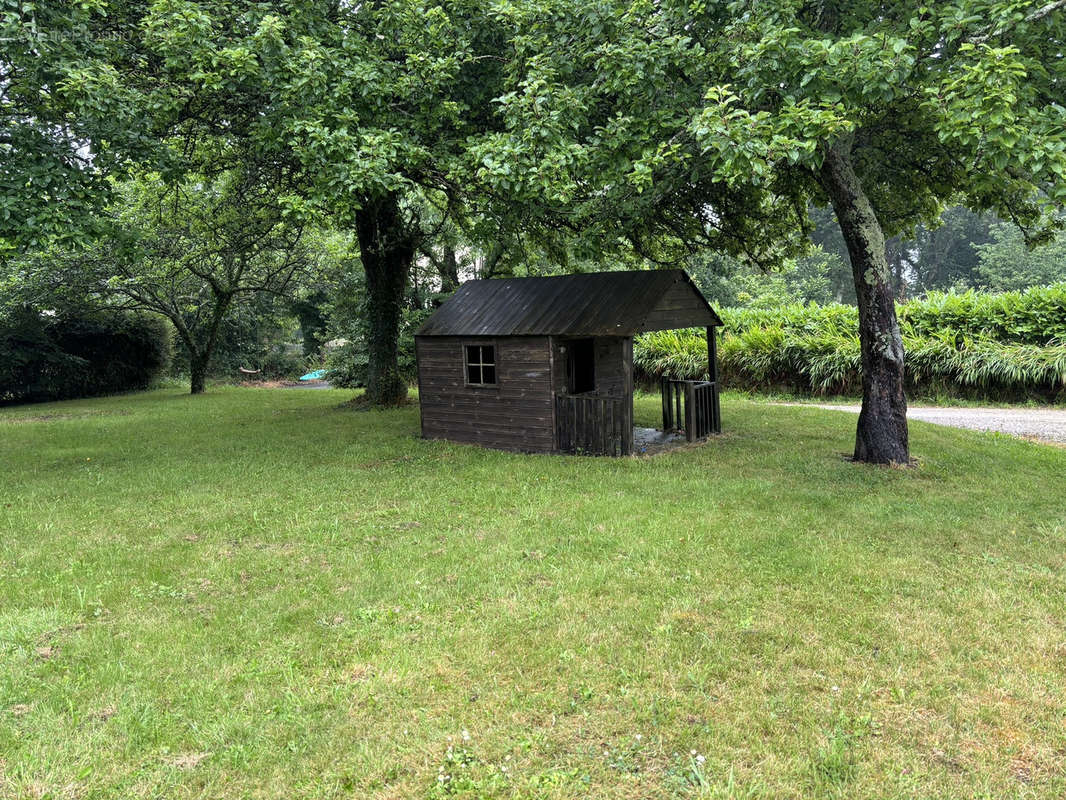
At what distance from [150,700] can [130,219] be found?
2100cm

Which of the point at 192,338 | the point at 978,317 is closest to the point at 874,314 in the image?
the point at 978,317

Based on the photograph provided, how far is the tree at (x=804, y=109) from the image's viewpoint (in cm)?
691

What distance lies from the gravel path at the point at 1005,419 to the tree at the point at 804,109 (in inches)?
156

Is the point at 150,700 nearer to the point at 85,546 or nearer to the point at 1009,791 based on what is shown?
the point at 85,546

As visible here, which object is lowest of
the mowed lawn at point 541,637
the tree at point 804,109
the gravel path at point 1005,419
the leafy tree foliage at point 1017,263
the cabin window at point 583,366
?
the mowed lawn at point 541,637

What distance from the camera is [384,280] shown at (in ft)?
58.2

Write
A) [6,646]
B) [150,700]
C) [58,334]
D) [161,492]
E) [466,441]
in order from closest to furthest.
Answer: [150,700]
[6,646]
[161,492]
[466,441]
[58,334]

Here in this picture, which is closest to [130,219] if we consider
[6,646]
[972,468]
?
[6,646]

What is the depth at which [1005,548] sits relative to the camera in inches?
254

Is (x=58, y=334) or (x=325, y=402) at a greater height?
(x=58, y=334)

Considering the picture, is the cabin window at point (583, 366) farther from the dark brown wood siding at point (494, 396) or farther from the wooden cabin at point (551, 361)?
the dark brown wood siding at point (494, 396)

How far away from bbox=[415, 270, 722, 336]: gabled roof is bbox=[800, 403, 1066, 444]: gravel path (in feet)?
20.8

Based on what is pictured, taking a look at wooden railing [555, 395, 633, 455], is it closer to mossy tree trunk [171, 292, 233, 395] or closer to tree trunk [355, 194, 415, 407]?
tree trunk [355, 194, 415, 407]

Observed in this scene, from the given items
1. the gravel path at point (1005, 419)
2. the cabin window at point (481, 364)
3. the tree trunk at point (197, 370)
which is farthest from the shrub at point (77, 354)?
the gravel path at point (1005, 419)
